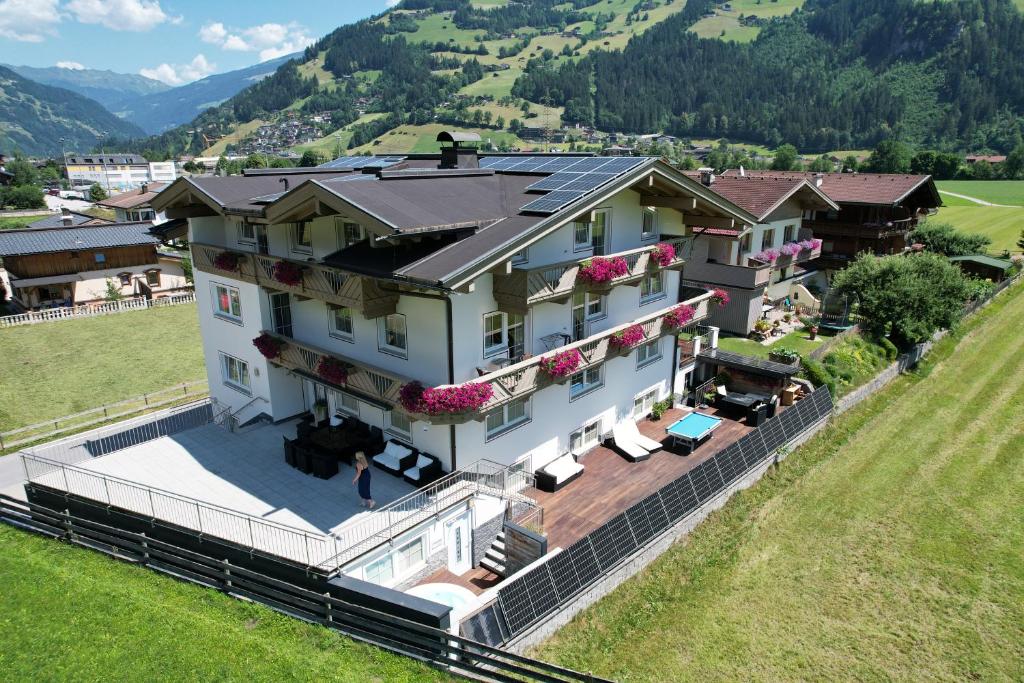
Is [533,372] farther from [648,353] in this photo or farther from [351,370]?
[648,353]

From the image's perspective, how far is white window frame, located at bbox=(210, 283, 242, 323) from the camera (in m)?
23.6

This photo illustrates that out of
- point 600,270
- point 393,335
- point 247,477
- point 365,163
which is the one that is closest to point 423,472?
point 393,335

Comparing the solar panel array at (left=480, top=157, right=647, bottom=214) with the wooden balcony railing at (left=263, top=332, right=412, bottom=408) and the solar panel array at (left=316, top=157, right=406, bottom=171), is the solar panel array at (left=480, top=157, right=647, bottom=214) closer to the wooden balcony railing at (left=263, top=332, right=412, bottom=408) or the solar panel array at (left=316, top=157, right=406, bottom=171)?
the solar panel array at (left=316, top=157, right=406, bottom=171)

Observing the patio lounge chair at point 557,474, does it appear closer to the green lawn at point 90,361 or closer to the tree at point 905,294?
the tree at point 905,294

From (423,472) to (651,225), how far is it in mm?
13141

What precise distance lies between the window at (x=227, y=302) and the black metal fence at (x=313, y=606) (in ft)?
30.3

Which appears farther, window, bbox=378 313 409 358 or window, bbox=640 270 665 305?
window, bbox=640 270 665 305

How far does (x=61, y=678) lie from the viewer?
1166cm

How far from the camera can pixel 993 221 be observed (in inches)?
2825

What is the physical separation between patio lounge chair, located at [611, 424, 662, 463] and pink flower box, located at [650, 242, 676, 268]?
21.2ft

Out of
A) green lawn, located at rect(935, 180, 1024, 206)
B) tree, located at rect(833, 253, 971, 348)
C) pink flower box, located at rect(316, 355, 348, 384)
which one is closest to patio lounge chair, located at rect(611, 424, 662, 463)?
pink flower box, located at rect(316, 355, 348, 384)

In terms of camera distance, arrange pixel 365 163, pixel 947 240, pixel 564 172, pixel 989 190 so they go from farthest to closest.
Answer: pixel 989 190
pixel 947 240
pixel 365 163
pixel 564 172

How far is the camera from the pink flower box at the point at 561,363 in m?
18.4

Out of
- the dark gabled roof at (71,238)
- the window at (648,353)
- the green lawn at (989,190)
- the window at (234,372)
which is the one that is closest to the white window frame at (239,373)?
the window at (234,372)
